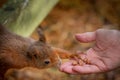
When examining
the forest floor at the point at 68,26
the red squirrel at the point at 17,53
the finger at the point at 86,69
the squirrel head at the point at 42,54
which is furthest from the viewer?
the forest floor at the point at 68,26

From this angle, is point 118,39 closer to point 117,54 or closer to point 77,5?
point 117,54

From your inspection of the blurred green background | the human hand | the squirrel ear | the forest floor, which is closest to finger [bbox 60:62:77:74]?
the human hand

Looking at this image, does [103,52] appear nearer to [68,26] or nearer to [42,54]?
[42,54]

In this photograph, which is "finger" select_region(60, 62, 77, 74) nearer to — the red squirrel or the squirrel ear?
the red squirrel

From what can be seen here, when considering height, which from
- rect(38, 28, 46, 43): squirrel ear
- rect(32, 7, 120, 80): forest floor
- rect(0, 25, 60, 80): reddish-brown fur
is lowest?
rect(32, 7, 120, 80): forest floor

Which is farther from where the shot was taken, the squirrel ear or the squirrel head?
the squirrel head

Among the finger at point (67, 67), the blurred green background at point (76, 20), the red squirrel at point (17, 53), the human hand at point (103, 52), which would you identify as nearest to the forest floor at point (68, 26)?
the blurred green background at point (76, 20)

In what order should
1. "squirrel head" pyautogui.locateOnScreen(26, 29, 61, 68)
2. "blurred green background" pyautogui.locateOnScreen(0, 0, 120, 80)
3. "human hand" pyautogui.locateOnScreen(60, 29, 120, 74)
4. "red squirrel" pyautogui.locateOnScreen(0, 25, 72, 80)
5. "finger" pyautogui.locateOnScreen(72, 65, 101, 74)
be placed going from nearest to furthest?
"finger" pyautogui.locateOnScreen(72, 65, 101, 74), "human hand" pyautogui.locateOnScreen(60, 29, 120, 74), "squirrel head" pyautogui.locateOnScreen(26, 29, 61, 68), "red squirrel" pyautogui.locateOnScreen(0, 25, 72, 80), "blurred green background" pyautogui.locateOnScreen(0, 0, 120, 80)

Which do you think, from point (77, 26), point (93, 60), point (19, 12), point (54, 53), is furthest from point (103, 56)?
point (77, 26)

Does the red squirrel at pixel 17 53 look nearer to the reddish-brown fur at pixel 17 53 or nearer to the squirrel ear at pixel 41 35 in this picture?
the reddish-brown fur at pixel 17 53
